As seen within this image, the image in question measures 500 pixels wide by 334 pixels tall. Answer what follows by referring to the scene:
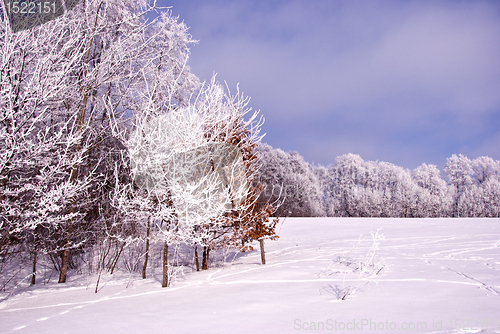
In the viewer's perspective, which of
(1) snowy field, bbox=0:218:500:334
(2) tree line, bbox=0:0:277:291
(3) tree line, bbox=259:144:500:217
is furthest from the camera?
(3) tree line, bbox=259:144:500:217

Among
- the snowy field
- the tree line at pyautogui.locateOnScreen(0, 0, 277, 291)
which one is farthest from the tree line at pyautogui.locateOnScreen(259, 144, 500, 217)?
the snowy field

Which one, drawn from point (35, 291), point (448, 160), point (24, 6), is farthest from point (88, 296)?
point (448, 160)

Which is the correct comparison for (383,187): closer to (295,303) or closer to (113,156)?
(113,156)

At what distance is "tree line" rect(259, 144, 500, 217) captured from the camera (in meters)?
34.6

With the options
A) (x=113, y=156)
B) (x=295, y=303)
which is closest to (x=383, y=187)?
(x=113, y=156)

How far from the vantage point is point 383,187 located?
44.4m

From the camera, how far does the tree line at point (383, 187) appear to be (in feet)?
114

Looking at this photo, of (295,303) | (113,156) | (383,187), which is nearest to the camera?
(295,303)

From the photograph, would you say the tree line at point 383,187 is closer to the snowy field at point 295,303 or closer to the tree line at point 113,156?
the tree line at point 113,156

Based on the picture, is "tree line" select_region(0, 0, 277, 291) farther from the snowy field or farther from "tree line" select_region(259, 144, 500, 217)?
"tree line" select_region(259, 144, 500, 217)

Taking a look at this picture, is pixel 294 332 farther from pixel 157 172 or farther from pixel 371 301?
pixel 157 172

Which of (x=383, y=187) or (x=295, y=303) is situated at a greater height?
(x=383, y=187)

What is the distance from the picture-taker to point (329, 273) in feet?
16.9

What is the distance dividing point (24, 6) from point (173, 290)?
19.8 feet
